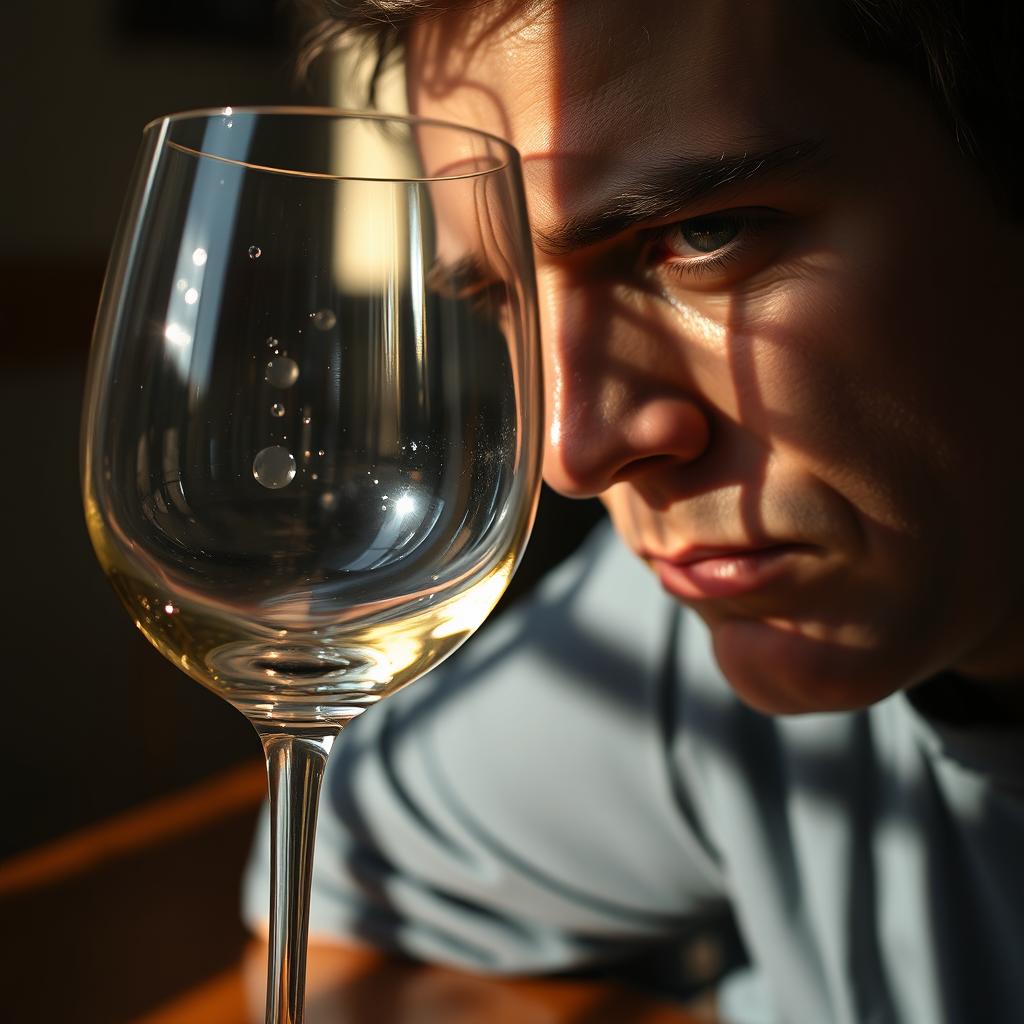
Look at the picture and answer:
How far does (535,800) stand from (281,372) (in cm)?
55

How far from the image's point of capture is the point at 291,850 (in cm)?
37

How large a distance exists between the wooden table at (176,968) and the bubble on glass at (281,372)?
405mm

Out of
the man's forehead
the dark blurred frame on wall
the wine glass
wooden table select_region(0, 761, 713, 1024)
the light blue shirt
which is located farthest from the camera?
the dark blurred frame on wall

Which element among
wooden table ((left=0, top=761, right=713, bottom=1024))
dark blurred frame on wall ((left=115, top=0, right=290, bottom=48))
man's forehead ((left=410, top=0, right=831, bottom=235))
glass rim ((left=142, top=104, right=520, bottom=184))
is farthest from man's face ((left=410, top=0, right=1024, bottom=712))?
dark blurred frame on wall ((left=115, top=0, right=290, bottom=48))

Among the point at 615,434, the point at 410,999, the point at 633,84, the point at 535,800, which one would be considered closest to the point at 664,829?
the point at 535,800

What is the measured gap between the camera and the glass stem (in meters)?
0.37

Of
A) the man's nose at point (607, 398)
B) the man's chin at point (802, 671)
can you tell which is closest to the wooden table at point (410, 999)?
the man's chin at point (802, 671)

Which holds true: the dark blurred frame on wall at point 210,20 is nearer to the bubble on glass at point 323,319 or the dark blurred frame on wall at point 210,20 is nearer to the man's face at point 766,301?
the man's face at point 766,301

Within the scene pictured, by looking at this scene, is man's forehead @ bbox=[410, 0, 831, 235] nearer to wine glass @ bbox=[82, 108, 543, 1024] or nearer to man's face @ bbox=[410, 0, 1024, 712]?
man's face @ bbox=[410, 0, 1024, 712]

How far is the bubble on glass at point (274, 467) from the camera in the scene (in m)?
0.37

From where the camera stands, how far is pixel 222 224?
36 cm

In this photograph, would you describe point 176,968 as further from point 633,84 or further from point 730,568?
point 633,84

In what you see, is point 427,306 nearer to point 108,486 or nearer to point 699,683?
point 108,486

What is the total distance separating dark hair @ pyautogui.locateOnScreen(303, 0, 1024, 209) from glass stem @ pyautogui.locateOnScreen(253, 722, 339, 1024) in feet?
1.11
